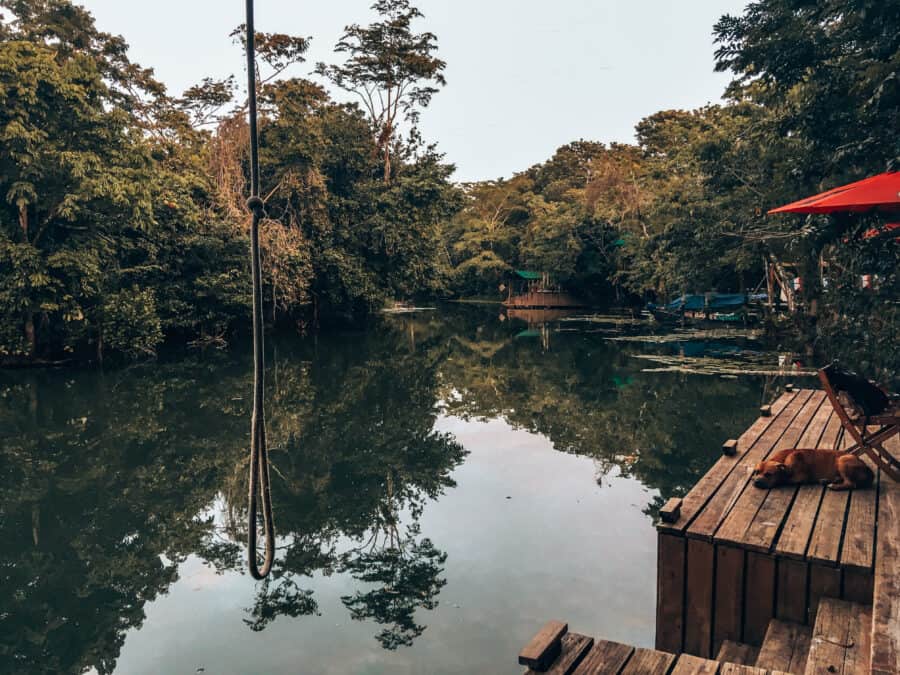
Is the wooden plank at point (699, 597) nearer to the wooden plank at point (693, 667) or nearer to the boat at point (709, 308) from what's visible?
the wooden plank at point (693, 667)

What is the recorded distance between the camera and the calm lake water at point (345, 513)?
12.2ft

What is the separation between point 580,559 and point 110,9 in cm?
425

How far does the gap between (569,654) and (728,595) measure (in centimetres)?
105

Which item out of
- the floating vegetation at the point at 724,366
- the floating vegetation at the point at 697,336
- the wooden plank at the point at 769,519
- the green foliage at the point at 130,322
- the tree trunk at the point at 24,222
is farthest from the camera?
the floating vegetation at the point at 697,336

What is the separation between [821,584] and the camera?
8.91ft

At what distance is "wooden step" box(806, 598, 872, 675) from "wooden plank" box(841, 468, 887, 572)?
0.17 m

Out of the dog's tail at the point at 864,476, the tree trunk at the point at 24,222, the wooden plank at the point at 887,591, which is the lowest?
the wooden plank at the point at 887,591

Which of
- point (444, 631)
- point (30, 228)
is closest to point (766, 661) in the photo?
point (444, 631)

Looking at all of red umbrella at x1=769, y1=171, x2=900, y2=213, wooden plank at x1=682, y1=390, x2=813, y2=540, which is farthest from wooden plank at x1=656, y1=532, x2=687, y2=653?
red umbrella at x1=769, y1=171, x2=900, y2=213

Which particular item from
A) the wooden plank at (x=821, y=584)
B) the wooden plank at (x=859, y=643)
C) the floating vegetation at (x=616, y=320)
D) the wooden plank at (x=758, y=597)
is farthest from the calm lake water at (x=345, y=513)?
the floating vegetation at (x=616, y=320)

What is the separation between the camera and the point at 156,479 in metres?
6.62

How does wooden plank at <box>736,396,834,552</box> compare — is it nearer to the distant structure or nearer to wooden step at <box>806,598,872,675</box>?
wooden step at <box>806,598,872,675</box>

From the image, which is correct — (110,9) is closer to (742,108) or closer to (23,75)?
(23,75)

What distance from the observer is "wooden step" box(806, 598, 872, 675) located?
2.17 m
